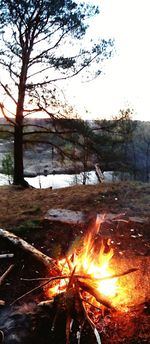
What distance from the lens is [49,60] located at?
611 inches

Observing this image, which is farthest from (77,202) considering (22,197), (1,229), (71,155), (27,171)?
(27,171)

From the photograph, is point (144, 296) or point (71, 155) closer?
point (144, 296)

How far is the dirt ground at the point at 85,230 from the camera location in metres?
4.54

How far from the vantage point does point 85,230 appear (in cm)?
763

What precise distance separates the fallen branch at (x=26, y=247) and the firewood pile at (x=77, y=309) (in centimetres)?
29

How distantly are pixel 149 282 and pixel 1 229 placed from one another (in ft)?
9.65

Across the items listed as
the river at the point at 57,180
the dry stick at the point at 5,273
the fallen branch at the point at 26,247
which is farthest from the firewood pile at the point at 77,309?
the river at the point at 57,180

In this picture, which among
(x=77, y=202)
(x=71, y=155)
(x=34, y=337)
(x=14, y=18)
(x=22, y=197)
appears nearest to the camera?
(x=34, y=337)

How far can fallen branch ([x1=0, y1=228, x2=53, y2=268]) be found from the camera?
579 centimetres

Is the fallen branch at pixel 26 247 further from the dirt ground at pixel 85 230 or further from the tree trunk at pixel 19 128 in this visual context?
the tree trunk at pixel 19 128

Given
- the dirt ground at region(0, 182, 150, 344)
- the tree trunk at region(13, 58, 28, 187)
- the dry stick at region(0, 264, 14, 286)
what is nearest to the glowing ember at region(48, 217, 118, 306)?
the dirt ground at region(0, 182, 150, 344)

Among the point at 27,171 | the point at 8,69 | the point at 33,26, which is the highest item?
the point at 33,26

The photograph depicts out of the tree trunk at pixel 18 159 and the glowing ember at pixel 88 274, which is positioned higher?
the tree trunk at pixel 18 159

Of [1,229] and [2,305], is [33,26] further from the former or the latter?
[2,305]
